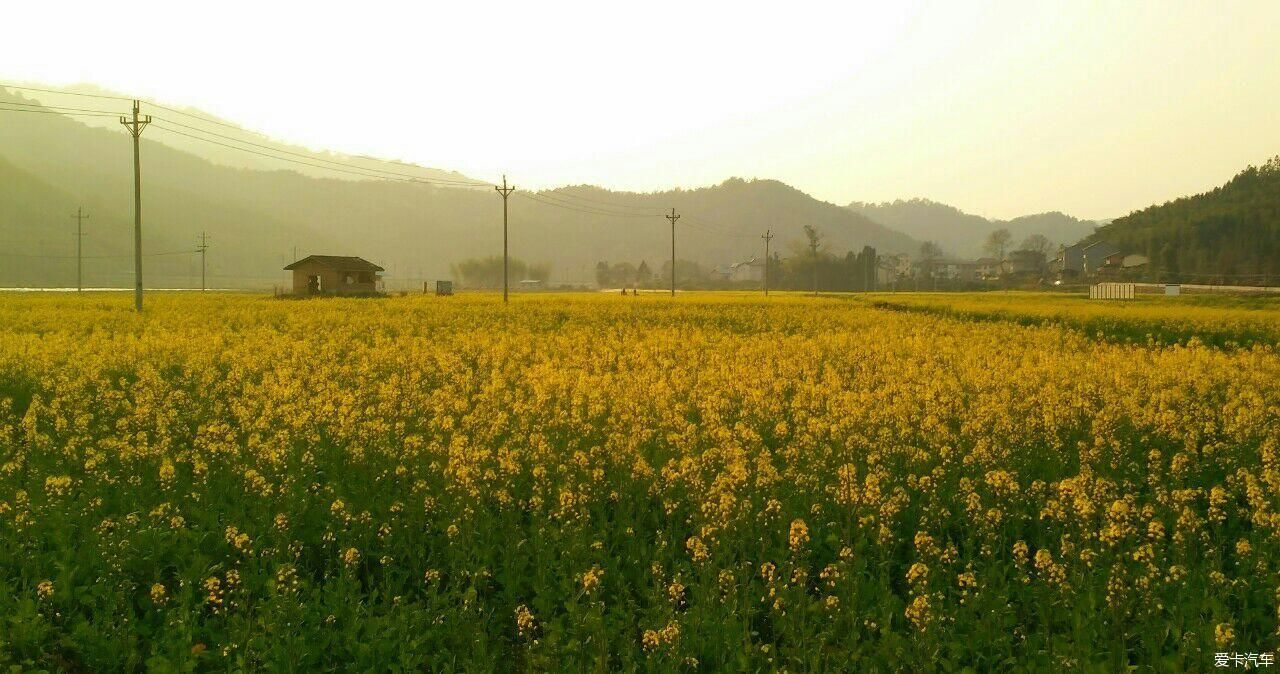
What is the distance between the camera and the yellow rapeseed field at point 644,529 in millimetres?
5074

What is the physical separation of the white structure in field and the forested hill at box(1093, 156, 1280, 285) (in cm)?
1614

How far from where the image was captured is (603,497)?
24.8ft

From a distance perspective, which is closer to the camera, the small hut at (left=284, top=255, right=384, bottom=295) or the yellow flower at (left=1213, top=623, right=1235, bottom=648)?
the yellow flower at (left=1213, top=623, right=1235, bottom=648)

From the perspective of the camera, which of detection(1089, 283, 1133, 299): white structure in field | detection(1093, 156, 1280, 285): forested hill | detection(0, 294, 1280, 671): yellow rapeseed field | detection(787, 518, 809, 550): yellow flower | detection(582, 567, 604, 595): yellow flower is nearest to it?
detection(0, 294, 1280, 671): yellow rapeseed field

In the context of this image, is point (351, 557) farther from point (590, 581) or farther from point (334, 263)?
point (334, 263)

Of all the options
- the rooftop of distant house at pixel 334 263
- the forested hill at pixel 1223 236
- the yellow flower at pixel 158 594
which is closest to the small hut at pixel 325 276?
the rooftop of distant house at pixel 334 263

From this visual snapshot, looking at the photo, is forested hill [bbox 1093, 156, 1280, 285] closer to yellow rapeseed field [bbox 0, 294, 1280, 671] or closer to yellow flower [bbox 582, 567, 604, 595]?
yellow rapeseed field [bbox 0, 294, 1280, 671]

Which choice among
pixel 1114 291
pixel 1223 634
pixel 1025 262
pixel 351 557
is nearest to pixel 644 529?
pixel 351 557

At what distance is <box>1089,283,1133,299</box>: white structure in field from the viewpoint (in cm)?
6247

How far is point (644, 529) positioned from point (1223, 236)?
116m

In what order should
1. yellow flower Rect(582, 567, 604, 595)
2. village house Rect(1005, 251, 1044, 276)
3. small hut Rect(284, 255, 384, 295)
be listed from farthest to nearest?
village house Rect(1005, 251, 1044, 276) < small hut Rect(284, 255, 384, 295) < yellow flower Rect(582, 567, 604, 595)

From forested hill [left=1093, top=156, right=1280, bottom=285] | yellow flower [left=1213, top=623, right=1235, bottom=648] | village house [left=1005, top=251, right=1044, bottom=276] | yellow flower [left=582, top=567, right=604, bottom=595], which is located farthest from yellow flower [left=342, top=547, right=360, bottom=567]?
village house [left=1005, top=251, right=1044, bottom=276]

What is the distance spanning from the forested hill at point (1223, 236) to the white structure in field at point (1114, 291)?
1614 cm

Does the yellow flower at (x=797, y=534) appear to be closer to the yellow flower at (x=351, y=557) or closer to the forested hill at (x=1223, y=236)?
the yellow flower at (x=351, y=557)
